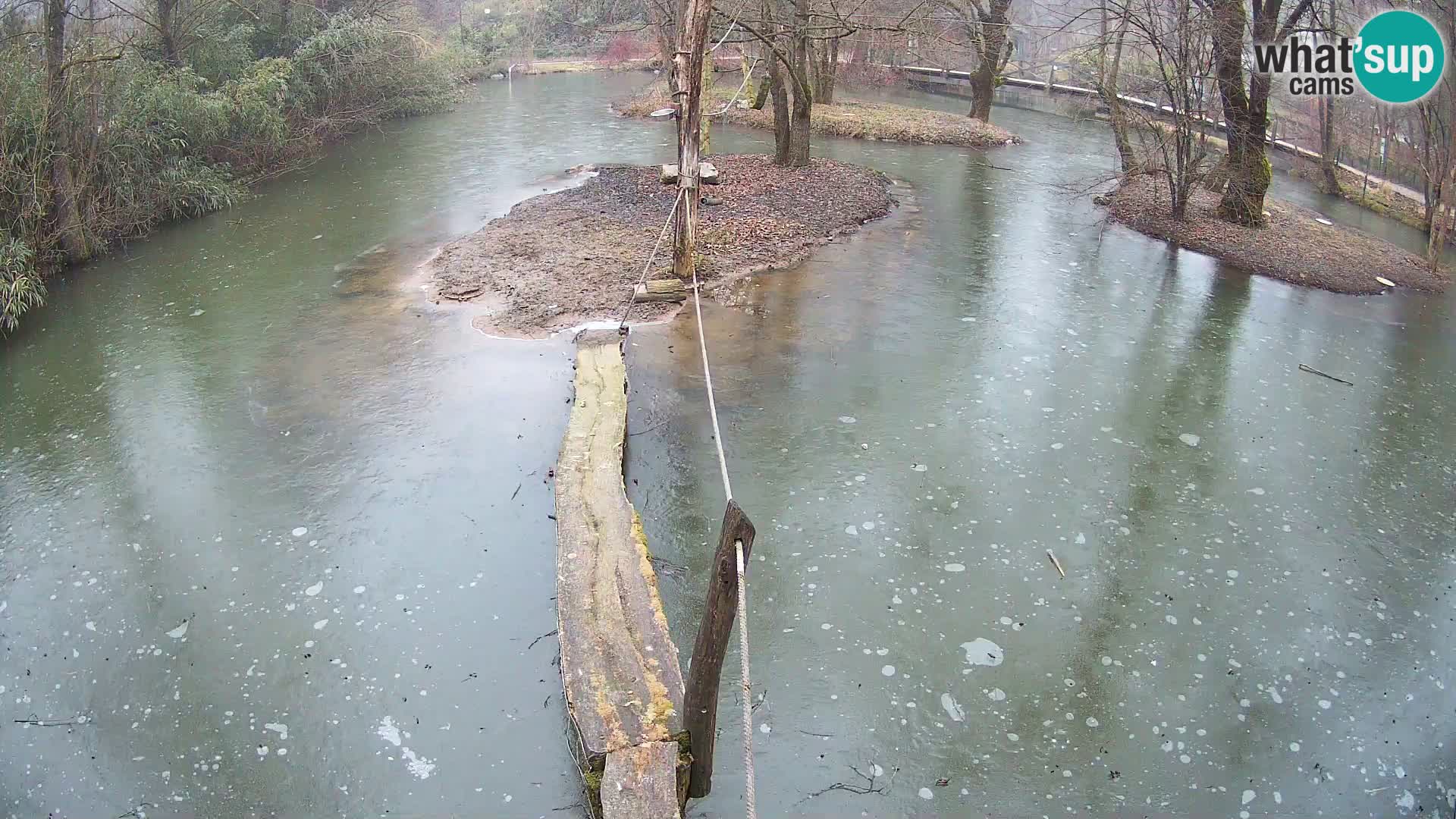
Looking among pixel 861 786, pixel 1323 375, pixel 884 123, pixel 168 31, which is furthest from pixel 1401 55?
pixel 168 31

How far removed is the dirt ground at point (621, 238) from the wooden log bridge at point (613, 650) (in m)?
3.81

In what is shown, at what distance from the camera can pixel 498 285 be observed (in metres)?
10.2

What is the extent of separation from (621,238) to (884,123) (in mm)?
10507

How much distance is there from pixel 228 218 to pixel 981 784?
533 inches

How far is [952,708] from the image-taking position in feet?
15.0

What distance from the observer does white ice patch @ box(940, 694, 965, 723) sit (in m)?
4.51

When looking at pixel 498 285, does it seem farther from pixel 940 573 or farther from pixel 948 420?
pixel 940 573

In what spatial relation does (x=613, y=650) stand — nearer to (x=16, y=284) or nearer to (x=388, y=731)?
(x=388, y=731)

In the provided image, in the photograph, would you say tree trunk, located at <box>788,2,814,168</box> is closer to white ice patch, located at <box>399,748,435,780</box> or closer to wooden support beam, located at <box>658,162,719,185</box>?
wooden support beam, located at <box>658,162,719,185</box>

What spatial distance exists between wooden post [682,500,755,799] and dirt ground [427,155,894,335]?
581 centimetres

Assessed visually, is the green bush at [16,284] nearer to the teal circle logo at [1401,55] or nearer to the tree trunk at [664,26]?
the tree trunk at [664,26]

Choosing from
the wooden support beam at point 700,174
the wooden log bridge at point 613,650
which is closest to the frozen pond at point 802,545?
the wooden log bridge at point 613,650

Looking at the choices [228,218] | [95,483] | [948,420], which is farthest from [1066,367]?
[228,218]

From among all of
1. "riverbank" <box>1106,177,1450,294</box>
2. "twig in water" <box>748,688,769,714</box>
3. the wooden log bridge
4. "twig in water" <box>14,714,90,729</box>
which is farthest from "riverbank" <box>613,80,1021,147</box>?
"twig in water" <box>14,714,90,729</box>
